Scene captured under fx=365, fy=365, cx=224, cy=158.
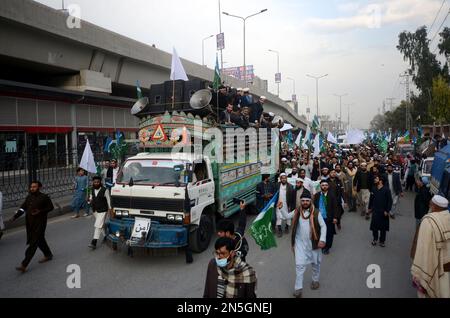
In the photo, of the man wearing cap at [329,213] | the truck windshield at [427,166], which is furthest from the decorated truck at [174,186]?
the truck windshield at [427,166]

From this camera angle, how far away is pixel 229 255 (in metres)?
3.44

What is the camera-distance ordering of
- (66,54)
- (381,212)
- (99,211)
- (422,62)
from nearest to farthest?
(381,212) < (99,211) < (66,54) < (422,62)

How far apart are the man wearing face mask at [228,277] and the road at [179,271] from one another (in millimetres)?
2190

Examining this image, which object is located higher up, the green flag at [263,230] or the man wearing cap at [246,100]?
the man wearing cap at [246,100]

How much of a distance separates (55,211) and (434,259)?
34.7ft

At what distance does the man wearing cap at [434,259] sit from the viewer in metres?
4.27

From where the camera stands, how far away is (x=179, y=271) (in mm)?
6426

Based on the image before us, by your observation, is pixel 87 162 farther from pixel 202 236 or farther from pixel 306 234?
pixel 306 234

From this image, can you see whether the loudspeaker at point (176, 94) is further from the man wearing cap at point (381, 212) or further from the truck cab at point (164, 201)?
the man wearing cap at point (381, 212)

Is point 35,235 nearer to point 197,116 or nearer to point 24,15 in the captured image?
point 197,116

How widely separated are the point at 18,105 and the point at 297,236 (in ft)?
62.7

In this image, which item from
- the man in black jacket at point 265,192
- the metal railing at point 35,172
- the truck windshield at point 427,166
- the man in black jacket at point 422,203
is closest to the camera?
the man in black jacket at point 422,203

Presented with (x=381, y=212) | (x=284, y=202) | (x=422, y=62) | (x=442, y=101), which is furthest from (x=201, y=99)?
(x=422, y=62)
